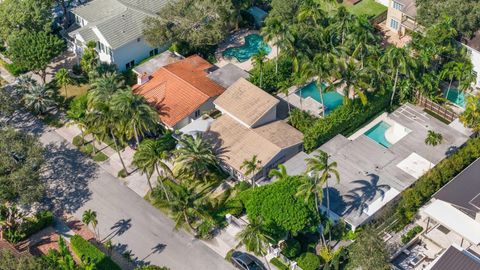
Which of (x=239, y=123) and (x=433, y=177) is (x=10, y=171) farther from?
(x=433, y=177)

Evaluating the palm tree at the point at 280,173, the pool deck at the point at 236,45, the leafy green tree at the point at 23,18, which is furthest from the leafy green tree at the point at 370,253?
the leafy green tree at the point at 23,18

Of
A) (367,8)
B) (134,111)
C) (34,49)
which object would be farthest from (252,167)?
(367,8)

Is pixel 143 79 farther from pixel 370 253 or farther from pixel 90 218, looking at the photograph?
pixel 370 253

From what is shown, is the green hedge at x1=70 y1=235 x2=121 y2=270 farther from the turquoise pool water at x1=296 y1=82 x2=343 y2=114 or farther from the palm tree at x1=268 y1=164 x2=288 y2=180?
the turquoise pool water at x1=296 y1=82 x2=343 y2=114

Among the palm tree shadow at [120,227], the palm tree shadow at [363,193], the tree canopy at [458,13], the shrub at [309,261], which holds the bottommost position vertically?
the palm tree shadow at [120,227]

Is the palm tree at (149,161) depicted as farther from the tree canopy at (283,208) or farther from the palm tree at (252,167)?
the tree canopy at (283,208)

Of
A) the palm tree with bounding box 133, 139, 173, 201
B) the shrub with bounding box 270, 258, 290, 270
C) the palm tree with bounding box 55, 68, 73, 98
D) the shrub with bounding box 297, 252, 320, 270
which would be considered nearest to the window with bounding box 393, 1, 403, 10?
the palm tree with bounding box 133, 139, 173, 201
